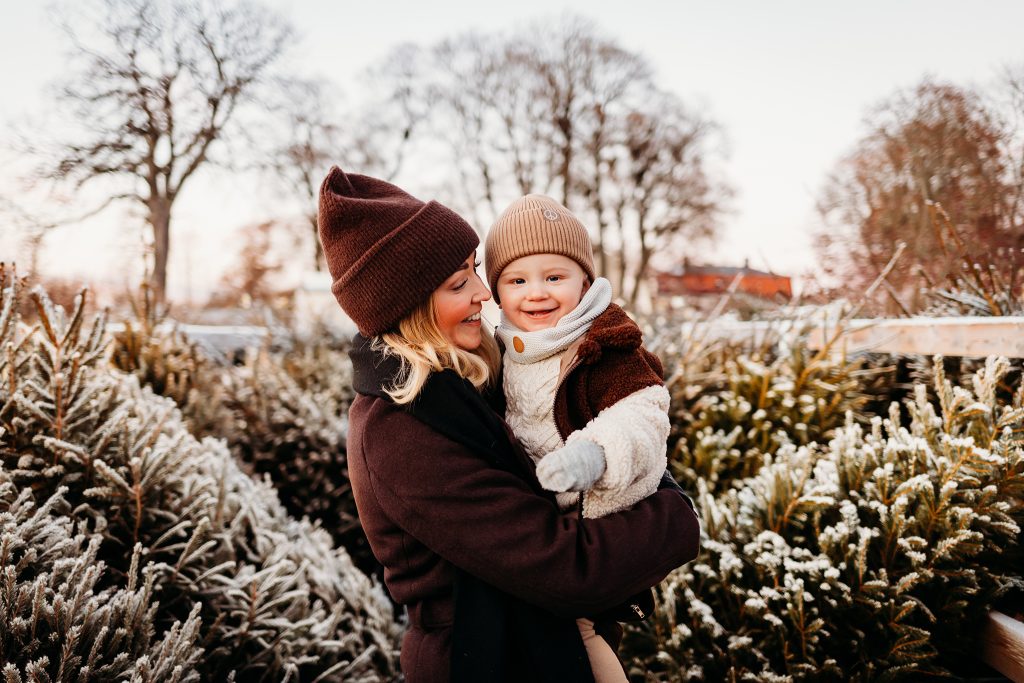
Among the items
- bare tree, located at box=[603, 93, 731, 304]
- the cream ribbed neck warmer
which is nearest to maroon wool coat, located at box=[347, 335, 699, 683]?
the cream ribbed neck warmer

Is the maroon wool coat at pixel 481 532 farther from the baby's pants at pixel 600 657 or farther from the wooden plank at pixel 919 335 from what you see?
the wooden plank at pixel 919 335

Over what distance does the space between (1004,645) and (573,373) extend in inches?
81.7

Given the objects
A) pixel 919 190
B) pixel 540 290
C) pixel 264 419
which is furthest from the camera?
pixel 919 190

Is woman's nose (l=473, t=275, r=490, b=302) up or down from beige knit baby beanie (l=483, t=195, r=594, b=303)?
down

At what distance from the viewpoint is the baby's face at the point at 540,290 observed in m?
1.86

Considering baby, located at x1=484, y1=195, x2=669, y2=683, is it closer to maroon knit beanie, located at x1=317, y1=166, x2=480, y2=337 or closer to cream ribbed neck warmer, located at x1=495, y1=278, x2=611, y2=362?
cream ribbed neck warmer, located at x1=495, y1=278, x2=611, y2=362

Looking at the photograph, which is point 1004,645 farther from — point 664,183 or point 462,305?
point 664,183

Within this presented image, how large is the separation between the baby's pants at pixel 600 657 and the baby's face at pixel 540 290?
837mm

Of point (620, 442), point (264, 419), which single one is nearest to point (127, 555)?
point (620, 442)

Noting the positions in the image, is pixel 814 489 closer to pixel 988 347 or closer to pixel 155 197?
pixel 988 347

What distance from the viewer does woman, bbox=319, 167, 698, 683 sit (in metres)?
1.43

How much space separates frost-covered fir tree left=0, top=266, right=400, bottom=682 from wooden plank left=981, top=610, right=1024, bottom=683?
8.17 feet

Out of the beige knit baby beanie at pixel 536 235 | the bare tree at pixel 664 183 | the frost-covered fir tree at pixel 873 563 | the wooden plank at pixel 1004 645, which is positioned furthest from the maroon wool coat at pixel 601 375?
the bare tree at pixel 664 183

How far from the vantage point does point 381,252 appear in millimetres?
1665
